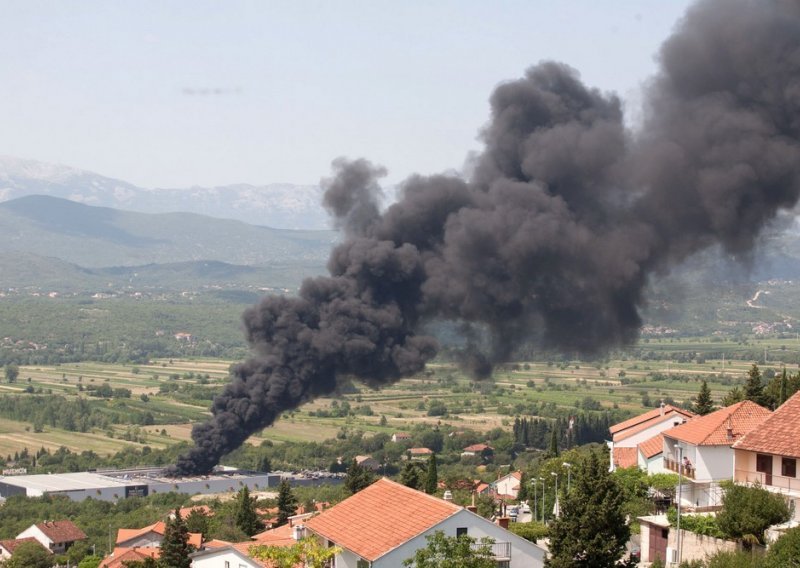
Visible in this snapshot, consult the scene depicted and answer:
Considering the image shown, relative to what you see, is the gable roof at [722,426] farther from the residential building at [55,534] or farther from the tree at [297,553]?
the residential building at [55,534]

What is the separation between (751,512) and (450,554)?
18.9 feet

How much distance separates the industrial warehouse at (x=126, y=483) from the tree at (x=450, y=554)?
4018cm

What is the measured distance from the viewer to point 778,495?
2478 centimetres

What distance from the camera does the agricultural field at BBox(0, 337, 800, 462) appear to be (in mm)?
104000

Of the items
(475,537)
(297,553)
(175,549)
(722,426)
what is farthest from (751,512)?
(175,549)

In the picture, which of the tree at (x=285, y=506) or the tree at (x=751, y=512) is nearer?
the tree at (x=751, y=512)

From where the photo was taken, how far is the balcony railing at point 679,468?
2949cm

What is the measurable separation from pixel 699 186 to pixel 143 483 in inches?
1293

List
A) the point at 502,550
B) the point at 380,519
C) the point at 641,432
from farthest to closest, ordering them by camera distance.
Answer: the point at 641,432, the point at 380,519, the point at 502,550

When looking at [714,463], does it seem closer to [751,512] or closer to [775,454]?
[775,454]

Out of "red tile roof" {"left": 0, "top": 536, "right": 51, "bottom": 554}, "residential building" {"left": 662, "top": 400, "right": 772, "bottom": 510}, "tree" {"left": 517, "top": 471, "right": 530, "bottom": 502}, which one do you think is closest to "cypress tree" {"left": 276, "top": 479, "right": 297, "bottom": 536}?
"tree" {"left": 517, "top": 471, "right": 530, "bottom": 502}

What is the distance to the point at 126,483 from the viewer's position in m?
67.4

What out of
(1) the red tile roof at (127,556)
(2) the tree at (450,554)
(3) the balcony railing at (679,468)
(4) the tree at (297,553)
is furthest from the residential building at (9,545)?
(2) the tree at (450,554)

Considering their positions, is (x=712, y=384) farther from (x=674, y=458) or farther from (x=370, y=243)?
(x=674, y=458)
